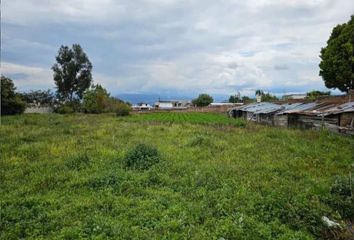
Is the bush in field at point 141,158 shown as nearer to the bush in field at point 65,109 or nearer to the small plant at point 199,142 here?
the small plant at point 199,142

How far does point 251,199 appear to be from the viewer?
7.14 m

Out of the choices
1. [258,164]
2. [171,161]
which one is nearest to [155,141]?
[171,161]

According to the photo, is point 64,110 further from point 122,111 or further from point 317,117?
point 317,117

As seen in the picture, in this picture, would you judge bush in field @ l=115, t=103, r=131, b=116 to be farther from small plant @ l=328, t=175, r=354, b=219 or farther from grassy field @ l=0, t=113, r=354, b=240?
small plant @ l=328, t=175, r=354, b=219

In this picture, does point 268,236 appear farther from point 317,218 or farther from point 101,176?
point 101,176

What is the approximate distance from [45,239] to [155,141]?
1078 centimetres

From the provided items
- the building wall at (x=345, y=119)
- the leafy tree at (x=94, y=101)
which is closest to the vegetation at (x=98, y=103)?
the leafy tree at (x=94, y=101)

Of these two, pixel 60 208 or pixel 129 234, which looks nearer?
pixel 129 234

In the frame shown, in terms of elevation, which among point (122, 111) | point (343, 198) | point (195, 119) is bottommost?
point (343, 198)

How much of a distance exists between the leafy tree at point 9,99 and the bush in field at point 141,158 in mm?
31040

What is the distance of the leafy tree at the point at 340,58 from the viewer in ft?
85.8

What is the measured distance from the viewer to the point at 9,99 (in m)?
37.1

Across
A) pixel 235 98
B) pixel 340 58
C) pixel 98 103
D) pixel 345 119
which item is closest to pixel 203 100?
pixel 235 98

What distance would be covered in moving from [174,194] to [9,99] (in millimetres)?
35519
